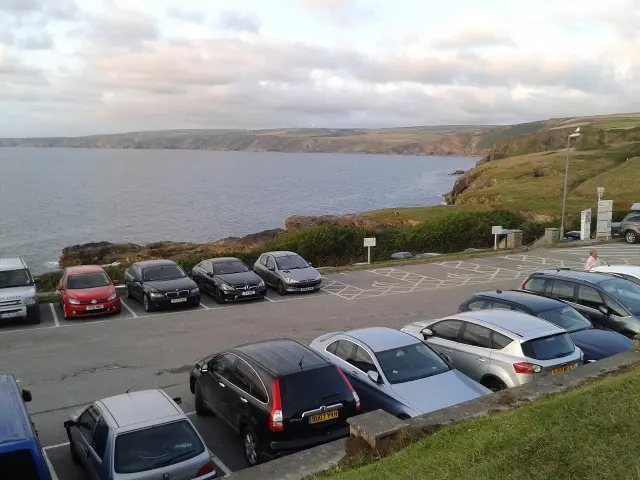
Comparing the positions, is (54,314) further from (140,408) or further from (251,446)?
(251,446)

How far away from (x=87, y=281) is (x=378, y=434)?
13604 mm

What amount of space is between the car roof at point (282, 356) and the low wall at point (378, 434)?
4.84ft

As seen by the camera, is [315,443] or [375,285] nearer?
[315,443]

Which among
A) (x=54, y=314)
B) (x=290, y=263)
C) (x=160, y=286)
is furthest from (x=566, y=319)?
(x=54, y=314)

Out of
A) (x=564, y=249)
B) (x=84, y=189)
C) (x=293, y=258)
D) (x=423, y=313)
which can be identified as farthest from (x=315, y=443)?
(x=84, y=189)

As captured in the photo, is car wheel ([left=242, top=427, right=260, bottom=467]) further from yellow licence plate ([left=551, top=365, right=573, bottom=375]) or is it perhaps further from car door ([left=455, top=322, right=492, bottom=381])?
yellow licence plate ([left=551, top=365, right=573, bottom=375])

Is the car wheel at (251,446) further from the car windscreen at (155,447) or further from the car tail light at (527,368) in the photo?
the car tail light at (527,368)

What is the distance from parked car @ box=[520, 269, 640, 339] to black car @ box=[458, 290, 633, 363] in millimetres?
1395

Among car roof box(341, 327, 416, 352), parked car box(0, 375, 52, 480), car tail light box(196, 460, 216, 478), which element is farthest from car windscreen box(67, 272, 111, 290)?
parked car box(0, 375, 52, 480)

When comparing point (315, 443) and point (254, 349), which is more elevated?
point (254, 349)

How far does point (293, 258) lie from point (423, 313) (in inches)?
238

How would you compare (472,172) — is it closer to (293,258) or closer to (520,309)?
(293,258)

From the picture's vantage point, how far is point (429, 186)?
4732 inches

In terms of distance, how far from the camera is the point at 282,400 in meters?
7.97
